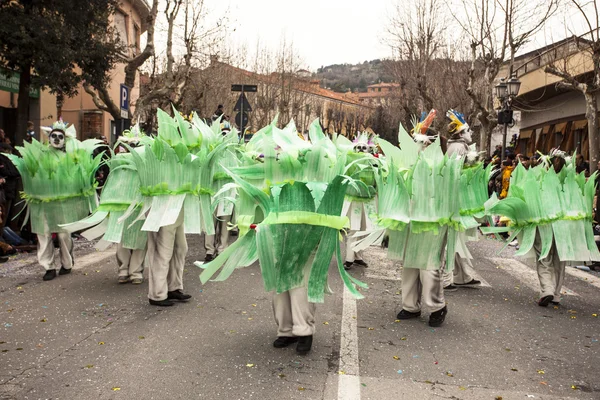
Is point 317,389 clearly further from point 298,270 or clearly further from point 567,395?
point 567,395

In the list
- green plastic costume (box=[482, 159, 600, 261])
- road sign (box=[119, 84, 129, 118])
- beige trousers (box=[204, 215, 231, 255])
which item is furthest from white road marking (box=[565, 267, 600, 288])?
road sign (box=[119, 84, 129, 118])

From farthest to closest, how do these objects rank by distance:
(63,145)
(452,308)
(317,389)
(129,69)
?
1. (129,69)
2. (63,145)
3. (452,308)
4. (317,389)

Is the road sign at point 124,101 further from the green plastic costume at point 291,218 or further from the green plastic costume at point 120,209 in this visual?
the green plastic costume at point 291,218

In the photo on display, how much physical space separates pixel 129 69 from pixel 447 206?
15.1m

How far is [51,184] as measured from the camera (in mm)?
8102

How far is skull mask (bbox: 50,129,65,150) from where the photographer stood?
8.18 metres

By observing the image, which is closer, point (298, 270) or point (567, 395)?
point (567, 395)

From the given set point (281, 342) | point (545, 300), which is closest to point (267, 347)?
point (281, 342)

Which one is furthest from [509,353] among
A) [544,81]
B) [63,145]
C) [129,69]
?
[544,81]

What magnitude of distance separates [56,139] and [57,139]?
0.04 feet

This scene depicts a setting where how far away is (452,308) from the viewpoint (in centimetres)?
713

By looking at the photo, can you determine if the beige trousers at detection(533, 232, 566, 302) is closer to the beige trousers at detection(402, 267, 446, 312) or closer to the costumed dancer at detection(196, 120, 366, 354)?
the beige trousers at detection(402, 267, 446, 312)

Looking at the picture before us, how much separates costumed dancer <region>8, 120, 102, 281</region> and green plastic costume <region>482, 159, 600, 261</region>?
16.6 ft

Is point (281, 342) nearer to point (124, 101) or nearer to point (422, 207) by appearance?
point (422, 207)
